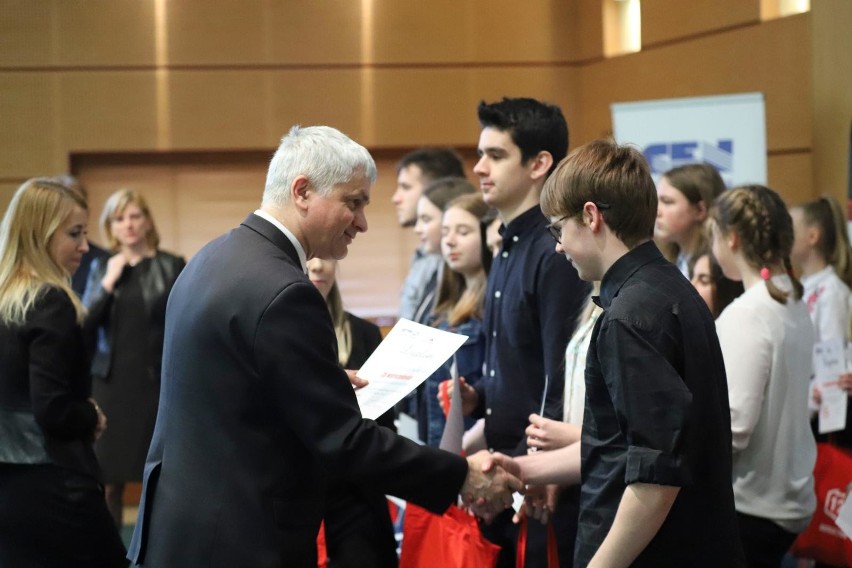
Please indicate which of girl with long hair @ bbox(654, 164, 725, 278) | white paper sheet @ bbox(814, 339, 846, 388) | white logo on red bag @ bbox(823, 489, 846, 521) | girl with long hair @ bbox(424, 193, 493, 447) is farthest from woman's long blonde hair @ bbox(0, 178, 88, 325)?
white paper sheet @ bbox(814, 339, 846, 388)

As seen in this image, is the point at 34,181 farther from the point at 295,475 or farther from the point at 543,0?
the point at 543,0

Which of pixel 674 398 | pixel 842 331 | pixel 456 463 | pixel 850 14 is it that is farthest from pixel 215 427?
pixel 850 14

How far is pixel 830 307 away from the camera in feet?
13.4

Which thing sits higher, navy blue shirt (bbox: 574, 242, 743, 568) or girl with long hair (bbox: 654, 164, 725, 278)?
girl with long hair (bbox: 654, 164, 725, 278)

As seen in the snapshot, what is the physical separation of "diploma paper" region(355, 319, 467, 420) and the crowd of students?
0.24 m

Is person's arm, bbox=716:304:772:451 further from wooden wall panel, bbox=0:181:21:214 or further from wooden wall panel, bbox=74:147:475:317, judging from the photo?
wooden wall panel, bbox=0:181:21:214

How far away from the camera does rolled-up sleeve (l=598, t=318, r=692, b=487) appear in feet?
5.44

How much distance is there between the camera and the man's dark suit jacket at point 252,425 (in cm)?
184

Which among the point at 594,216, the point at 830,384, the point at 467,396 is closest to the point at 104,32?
the point at 467,396

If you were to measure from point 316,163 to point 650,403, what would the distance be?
30.9 inches

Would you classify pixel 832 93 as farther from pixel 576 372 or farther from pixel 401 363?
pixel 401 363

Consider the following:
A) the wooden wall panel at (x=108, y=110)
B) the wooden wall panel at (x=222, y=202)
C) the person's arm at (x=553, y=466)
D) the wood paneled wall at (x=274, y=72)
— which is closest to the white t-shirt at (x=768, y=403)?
the person's arm at (x=553, y=466)

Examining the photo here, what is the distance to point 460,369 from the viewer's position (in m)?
3.36

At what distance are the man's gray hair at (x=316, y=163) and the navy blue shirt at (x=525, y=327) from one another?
67cm
